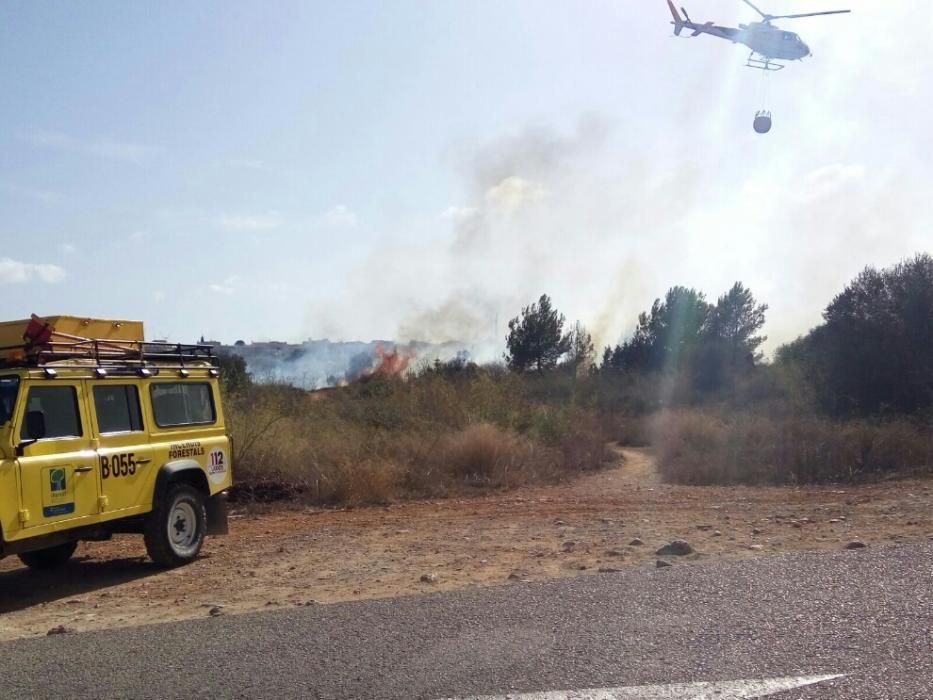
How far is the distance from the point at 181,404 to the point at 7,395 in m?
2.44

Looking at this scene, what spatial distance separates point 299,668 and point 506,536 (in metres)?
5.78

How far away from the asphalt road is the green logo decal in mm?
1854

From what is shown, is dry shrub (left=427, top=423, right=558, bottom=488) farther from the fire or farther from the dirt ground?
the fire

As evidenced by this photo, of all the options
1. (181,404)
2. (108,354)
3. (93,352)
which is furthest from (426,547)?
(93,352)

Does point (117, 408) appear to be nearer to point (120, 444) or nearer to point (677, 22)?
point (120, 444)

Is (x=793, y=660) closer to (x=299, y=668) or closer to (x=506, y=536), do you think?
(x=299, y=668)

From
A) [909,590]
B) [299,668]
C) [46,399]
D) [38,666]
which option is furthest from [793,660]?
[46,399]

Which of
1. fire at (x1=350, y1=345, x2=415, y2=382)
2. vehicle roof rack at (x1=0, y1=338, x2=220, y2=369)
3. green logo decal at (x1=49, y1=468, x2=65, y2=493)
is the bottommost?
green logo decal at (x1=49, y1=468, x2=65, y2=493)

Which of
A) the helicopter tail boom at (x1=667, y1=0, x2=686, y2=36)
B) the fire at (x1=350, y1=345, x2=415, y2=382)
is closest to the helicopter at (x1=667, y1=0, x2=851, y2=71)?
the helicopter tail boom at (x1=667, y1=0, x2=686, y2=36)

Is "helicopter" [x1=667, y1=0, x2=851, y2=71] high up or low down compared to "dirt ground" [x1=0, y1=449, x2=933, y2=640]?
up

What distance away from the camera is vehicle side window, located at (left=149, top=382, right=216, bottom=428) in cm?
1016

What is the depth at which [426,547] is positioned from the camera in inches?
425

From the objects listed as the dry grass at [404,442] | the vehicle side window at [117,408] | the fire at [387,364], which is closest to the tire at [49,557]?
the vehicle side window at [117,408]

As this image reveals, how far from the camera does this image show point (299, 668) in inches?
227
